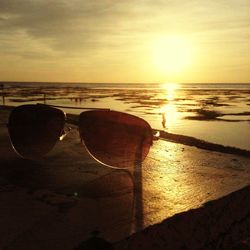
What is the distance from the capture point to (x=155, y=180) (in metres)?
3.45

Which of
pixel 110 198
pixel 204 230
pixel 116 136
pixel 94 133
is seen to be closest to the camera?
pixel 204 230

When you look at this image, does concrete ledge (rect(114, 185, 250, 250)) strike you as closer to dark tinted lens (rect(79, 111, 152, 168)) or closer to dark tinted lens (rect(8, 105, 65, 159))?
dark tinted lens (rect(79, 111, 152, 168))

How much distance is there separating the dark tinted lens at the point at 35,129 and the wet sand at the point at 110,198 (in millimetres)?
162

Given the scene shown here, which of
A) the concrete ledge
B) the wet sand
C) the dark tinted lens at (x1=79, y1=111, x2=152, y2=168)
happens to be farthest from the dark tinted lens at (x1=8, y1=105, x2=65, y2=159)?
the concrete ledge

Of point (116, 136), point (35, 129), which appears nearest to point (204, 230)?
point (116, 136)

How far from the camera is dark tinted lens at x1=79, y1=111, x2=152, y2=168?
3.69 m

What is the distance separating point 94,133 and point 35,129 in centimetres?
83

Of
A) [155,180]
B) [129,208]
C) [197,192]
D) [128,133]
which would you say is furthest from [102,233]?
[128,133]

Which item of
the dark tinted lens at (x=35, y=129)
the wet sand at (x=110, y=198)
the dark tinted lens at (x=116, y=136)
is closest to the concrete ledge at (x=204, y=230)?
the wet sand at (x=110, y=198)

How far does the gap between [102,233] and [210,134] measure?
28.8 ft

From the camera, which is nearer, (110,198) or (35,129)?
(110,198)

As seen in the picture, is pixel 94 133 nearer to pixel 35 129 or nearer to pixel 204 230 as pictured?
pixel 35 129

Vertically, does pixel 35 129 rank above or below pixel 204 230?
above

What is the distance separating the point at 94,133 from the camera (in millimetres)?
3875
